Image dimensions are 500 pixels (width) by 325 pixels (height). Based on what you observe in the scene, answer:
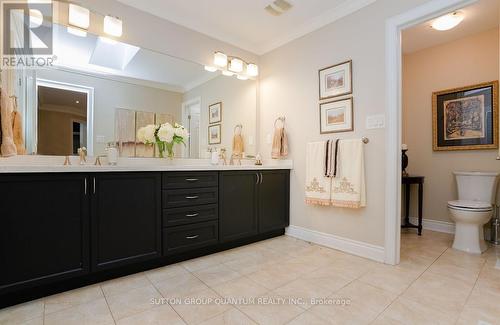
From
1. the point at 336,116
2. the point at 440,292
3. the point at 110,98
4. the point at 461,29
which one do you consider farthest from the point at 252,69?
the point at 440,292

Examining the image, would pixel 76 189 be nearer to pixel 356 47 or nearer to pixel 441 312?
pixel 441 312

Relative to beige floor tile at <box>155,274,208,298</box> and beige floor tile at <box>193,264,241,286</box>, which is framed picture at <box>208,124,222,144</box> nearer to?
beige floor tile at <box>193,264,241,286</box>

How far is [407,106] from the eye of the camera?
3461 millimetres

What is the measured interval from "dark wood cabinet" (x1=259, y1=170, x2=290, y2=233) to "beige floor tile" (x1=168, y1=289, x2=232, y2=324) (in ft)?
3.82

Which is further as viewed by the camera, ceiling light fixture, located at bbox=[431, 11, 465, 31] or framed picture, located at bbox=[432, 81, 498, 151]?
framed picture, located at bbox=[432, 81, 498, 151]

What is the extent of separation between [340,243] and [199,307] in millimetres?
1561

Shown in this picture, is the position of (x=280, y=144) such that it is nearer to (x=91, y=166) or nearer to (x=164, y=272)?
(x=164, y=272)

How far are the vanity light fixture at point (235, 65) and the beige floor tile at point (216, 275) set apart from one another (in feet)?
7.34

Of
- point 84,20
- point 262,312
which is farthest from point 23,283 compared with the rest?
point 84,20

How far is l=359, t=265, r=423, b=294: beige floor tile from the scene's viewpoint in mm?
1736

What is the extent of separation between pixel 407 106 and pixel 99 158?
3.82 m

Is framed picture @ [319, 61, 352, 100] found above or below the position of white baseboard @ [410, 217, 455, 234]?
above

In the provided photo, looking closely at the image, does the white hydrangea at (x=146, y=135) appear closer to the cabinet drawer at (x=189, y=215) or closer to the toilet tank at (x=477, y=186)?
the cabinet drawer at (x=189, y=215)

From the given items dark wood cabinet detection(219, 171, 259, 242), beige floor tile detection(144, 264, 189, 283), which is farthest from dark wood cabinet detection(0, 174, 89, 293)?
dark wood cabinet detection(219, 171, 259, 242)
